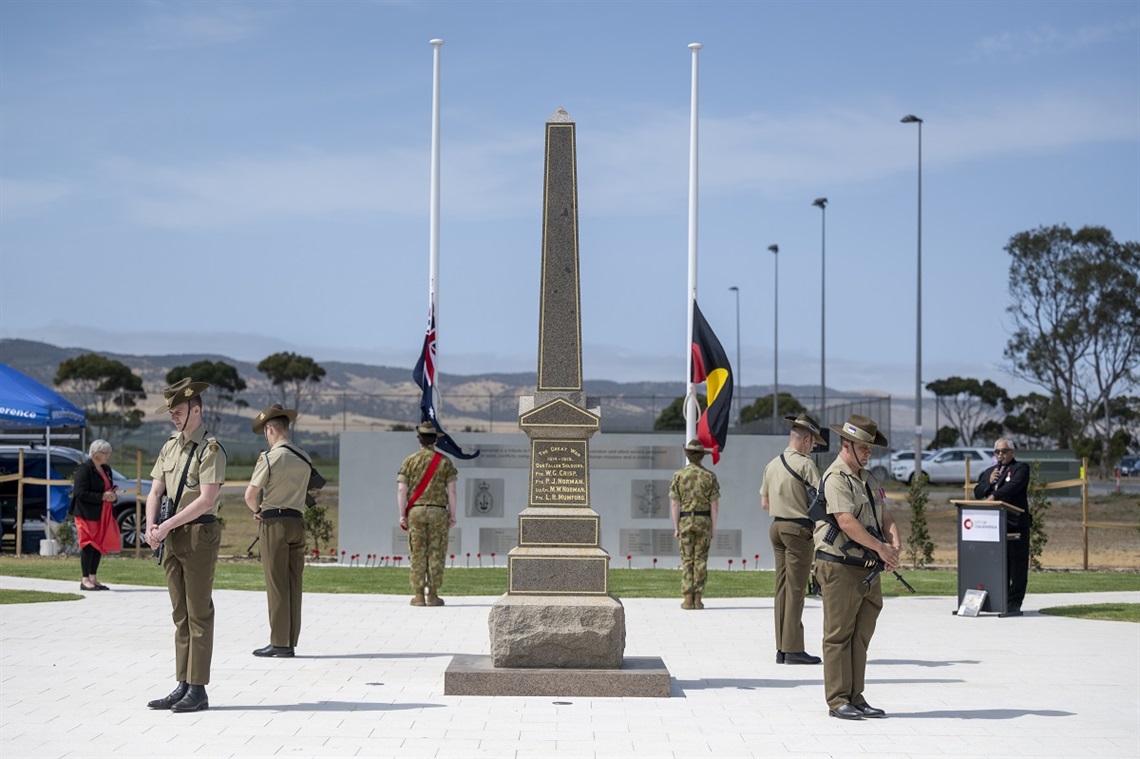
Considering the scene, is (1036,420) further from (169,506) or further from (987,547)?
(169,506)

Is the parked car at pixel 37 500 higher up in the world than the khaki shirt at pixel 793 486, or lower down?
lower down

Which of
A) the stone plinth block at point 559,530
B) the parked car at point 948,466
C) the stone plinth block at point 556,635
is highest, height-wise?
the stone plinth block at point 559,530

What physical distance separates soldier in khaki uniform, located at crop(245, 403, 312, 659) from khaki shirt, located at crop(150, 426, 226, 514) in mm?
2209

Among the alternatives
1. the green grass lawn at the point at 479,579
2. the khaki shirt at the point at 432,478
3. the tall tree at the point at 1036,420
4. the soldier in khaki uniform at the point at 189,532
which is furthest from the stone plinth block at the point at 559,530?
the tall tree at the point at 1036,420

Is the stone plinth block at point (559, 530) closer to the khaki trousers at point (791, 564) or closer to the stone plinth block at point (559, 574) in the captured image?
the stone plinth block at point (559, 574)

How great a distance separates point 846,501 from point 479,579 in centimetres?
1163

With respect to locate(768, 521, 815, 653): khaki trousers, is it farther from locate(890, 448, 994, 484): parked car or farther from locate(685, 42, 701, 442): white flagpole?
locate(890, 448, 994, 484): parked car

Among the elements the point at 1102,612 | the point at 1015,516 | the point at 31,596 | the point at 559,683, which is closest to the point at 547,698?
the point at 559,683

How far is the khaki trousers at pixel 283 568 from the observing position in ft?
39.7

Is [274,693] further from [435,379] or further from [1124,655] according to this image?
[435,379]

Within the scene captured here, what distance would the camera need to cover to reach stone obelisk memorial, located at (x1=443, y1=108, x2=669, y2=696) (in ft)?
34.8

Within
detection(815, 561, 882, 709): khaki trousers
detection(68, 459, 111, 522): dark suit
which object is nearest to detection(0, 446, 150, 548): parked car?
detection(68, 459, 111, 522): dark suit

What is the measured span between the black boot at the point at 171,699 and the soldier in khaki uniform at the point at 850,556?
4.27 meters

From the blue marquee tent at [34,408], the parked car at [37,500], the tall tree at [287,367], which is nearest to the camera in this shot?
the blue marquee tent at [34,408]
